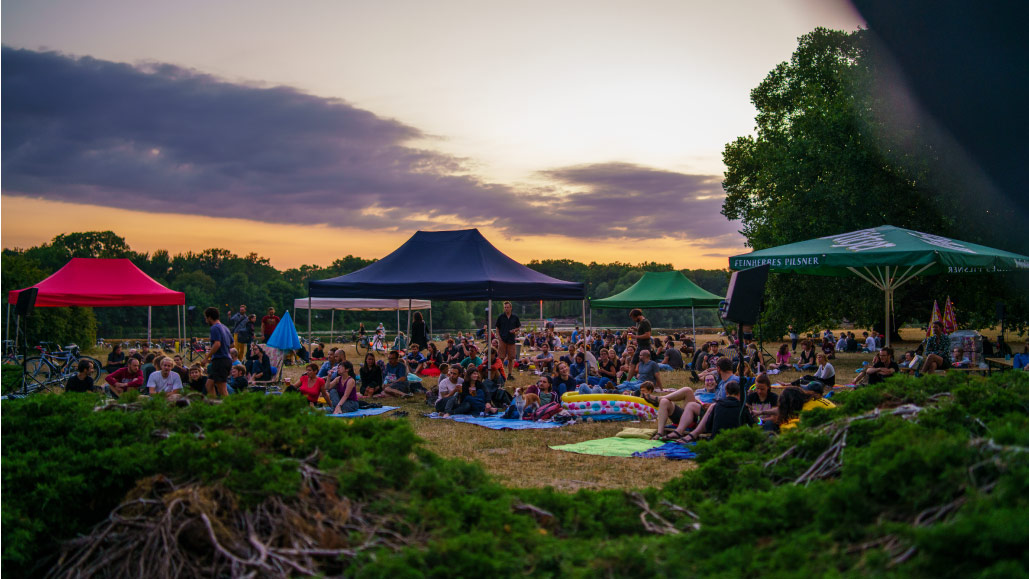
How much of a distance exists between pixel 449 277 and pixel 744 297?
25.2 ft

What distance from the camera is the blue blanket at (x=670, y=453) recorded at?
8.02 meters

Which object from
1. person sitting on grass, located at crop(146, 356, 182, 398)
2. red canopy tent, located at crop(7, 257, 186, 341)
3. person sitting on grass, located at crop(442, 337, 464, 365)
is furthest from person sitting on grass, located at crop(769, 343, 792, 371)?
red canopy tent, located at crop(7, 257, 186, 341)

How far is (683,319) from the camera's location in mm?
82875

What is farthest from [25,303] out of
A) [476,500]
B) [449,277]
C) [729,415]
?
[729,415]

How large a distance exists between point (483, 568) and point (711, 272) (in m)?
103

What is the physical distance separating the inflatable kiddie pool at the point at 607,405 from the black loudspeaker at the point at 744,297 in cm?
376

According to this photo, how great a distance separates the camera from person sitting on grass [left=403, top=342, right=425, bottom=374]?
58.7 feet

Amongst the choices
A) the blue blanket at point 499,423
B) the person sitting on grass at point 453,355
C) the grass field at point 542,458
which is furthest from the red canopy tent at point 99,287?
the blue blanket at point 499,423

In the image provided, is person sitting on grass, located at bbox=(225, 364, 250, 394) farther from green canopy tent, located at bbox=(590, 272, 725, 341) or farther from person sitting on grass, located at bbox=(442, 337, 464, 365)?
green canopy tent, located at bbox=(590, 272, 725, 341)

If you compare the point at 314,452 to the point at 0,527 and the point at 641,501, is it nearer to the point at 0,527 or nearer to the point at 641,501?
the point at 0,527

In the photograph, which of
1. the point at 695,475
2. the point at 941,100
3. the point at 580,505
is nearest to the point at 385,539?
the point at 580,505

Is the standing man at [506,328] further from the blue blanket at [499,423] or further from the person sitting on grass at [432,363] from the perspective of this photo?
the blue blanket at [499,423]

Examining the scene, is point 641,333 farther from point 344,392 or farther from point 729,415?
point 729,415

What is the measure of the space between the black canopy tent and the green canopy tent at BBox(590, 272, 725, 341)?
32.7 feet
